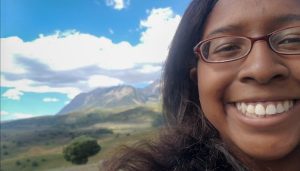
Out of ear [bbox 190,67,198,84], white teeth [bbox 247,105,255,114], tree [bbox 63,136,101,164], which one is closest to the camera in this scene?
white teeth [bbox 247,105,255,114]

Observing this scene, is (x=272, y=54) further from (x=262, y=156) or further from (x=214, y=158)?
(x=214, y=158)

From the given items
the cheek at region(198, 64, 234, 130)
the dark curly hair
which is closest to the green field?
the dark curly hair

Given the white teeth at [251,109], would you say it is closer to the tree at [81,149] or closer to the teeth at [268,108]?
the teeth at [268,108]

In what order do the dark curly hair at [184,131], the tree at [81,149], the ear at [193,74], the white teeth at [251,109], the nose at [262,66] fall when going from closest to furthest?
the nose at [262,66]
the white teeth at [251,109]
the dark curly hair at [184,131]
the ear at [193,74]
the tree at [81,149]

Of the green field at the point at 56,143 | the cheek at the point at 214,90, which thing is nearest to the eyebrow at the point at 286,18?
the cheek at the point at 214,90

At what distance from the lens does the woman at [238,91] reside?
7.05 ft

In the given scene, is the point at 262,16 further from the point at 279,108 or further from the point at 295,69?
the point at 279,108

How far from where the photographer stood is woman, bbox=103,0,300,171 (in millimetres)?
2148

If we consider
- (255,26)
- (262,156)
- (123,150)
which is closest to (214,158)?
(262,156)

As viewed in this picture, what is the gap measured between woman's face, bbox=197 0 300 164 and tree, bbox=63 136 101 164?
4494cm

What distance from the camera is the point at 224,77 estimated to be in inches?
90.9

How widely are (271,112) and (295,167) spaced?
19.4 inches

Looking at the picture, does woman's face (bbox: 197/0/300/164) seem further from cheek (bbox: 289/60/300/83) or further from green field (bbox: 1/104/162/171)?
green field (bbox: 1/104/162/171)

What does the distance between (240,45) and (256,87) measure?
270mm
